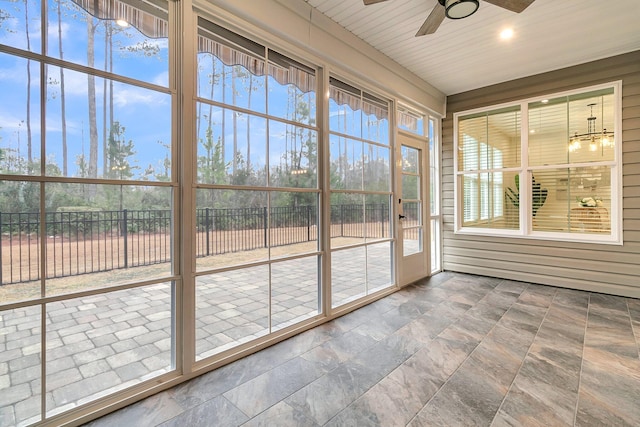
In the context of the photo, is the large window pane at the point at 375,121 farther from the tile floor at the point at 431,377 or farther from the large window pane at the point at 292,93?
the tile floor at the point at 431,377

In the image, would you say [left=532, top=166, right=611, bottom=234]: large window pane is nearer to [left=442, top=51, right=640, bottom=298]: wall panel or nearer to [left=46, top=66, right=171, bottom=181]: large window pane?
[left=442, top=51, right=640, bottom=298]: wall panel

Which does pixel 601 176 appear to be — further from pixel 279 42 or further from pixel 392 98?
pixel 279 42

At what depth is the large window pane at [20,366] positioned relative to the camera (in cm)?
148

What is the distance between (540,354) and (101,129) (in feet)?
11.3

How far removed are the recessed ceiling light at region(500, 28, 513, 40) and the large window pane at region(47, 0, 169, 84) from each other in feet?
10.7

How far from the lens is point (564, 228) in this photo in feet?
13.7

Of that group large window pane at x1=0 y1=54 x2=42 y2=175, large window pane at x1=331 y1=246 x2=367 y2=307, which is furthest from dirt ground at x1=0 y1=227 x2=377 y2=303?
large window pane at x1=331 y1=246 x2=367 y2=307

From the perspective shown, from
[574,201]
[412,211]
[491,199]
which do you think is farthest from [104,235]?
[574,201]

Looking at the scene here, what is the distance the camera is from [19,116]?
5.01ft

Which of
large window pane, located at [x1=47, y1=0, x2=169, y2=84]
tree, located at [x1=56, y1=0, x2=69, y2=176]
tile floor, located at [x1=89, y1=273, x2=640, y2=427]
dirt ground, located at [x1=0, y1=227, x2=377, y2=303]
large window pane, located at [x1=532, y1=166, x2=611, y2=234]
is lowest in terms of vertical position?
tile floor, located at [x1=89, y1=273, x2=640, y2=427]

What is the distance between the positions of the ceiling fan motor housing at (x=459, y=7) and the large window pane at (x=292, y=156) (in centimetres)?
149

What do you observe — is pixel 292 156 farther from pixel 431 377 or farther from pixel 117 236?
pixel 431 377

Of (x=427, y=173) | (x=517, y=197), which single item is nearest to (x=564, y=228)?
(x=517, y=197)

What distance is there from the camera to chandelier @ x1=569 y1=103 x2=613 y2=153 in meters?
3.85
